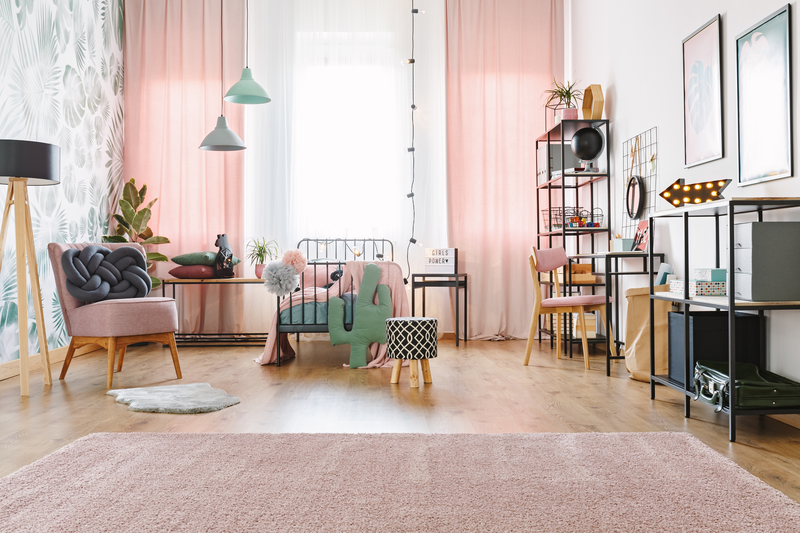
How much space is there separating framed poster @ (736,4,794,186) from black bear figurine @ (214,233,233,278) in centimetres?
390

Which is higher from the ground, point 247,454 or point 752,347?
point 752,347

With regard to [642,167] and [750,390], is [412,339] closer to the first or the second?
[750,390]

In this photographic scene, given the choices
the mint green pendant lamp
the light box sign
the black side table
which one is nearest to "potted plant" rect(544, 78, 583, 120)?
the light box sign

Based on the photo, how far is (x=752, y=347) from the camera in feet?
9.06

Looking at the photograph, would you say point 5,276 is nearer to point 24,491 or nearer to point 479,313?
point 24,491

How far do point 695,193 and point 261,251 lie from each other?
3659 millimetres

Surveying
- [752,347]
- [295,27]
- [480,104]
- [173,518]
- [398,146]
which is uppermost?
[295,27]

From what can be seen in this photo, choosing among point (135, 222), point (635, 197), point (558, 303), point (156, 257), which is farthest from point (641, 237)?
point (135, 222)

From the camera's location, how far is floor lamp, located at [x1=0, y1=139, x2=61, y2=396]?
3.10m

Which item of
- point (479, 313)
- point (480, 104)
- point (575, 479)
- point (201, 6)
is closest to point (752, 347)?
point (575, 479)

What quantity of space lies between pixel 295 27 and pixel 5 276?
11.0 ft

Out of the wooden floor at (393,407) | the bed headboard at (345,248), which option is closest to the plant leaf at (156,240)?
the bed headboard at (345,248)

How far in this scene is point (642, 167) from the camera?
163 inches

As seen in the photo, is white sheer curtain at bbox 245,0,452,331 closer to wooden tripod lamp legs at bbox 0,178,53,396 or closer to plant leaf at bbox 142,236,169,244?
plant leaf at bbox 142,236,169,244
